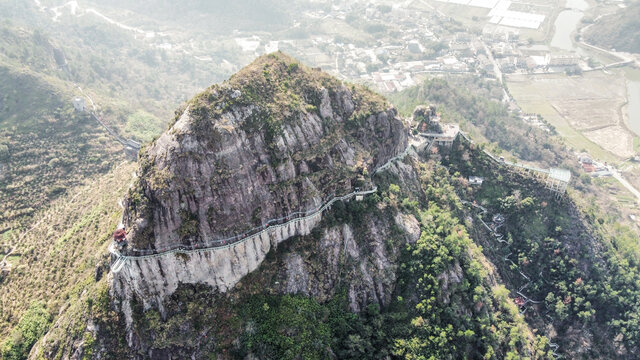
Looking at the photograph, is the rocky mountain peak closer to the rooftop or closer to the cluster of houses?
the rooftop

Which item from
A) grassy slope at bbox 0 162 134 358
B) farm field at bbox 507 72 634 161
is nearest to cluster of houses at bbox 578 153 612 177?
farm field at bbox 507 72 634 161

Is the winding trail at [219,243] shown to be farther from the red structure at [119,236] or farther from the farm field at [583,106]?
the farm field at [583,106]

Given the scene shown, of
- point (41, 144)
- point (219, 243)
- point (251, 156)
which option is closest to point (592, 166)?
point (251, 156)

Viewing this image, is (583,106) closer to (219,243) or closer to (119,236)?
(219,243)

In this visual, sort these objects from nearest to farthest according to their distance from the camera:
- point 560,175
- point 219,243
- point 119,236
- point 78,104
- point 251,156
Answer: point 119,236 < point 219,243 < point 251,156 < point 560,175 < point 78,104

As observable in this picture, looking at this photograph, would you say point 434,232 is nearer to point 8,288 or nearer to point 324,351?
point 324,351

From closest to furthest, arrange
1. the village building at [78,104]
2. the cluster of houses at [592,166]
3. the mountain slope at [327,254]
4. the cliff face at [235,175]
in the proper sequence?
1. the cliff face at [235,175]
2. the mountain slope at [327,254]
3. the village building at [78,104]
4. the cluster of houses at [592,166]

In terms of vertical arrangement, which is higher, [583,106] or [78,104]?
[78,104]

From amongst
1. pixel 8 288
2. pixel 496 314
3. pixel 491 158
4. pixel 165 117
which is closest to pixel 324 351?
pixel 496 314

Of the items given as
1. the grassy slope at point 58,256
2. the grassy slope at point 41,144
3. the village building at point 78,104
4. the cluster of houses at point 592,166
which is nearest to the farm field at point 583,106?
the cluster of houses at point 592,166
